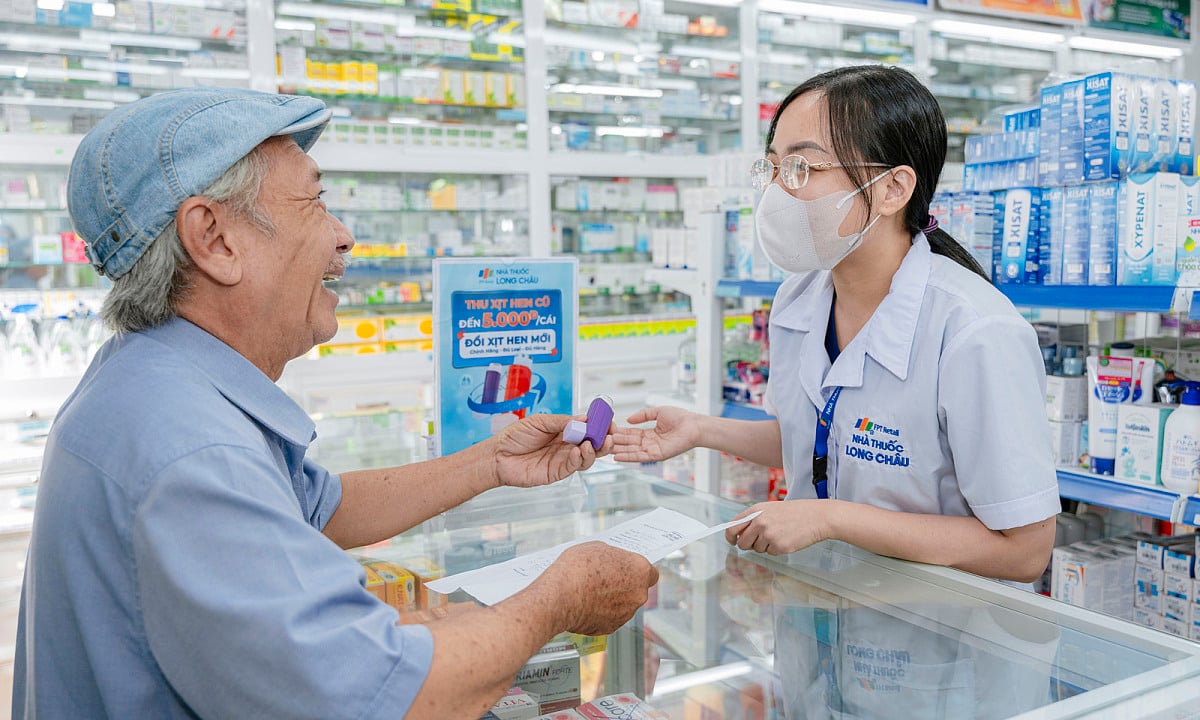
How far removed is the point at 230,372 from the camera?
3.53 ft

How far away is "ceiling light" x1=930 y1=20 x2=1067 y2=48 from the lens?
24.1 feet

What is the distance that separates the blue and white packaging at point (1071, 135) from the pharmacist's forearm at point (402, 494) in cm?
194

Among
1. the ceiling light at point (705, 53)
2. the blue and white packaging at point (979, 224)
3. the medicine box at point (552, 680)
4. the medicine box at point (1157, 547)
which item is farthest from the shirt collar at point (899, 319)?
the ceiling light at point (705, 53)

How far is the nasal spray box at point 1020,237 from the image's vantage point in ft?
8.94

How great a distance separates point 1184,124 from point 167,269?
8.90ft

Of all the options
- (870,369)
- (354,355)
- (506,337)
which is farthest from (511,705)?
(354,355)

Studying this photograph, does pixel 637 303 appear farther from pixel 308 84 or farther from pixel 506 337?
pixel 506 337

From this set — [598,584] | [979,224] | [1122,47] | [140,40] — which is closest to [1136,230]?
[979,224]

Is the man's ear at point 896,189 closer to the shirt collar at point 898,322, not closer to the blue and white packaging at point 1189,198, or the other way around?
the shirt collar at point 898,322

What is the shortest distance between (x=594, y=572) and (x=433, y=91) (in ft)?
17.8

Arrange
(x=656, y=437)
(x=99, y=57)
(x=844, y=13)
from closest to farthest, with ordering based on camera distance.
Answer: (x=656, y=437), (x=99, y=57), (x=844, y=13)

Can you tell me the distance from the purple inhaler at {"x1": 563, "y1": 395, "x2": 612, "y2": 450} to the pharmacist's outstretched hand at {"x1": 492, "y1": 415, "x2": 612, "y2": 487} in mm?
17

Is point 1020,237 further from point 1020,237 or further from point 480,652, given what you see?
point 480,652

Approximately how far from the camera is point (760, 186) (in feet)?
6.07
